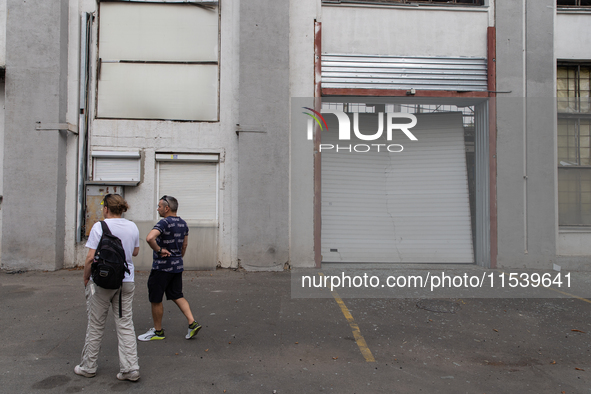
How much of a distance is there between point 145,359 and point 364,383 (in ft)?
7.62

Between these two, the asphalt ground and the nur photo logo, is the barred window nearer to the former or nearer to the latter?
the nur photo logo

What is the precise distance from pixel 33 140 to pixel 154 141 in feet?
8.34

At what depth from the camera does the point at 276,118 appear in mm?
9234

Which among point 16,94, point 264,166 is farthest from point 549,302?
point 16,94

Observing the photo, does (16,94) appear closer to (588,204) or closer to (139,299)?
(139,299)

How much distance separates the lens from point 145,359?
428 centimetres

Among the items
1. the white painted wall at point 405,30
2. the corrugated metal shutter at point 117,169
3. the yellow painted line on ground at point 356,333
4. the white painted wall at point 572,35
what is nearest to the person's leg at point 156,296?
the yellow painted line on ground at point 356,333

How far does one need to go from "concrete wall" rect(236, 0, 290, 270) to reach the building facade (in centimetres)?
3

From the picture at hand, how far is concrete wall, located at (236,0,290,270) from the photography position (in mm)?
9094

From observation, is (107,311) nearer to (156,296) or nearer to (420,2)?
(156,296)

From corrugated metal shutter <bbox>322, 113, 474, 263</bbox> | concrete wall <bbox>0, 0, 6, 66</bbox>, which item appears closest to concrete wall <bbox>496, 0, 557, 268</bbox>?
corrugated metal shutter <bbox>322, 113, 474, 263</bbox>

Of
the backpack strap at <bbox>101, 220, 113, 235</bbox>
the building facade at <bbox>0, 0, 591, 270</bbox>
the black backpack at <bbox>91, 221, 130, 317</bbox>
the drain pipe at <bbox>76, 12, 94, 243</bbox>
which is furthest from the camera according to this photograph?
the drain pipe at <bbox>76, 12, 94, 243</bbox>

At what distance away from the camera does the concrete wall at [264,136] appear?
909 cm

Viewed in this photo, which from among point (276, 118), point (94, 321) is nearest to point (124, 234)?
point (94, 321)
